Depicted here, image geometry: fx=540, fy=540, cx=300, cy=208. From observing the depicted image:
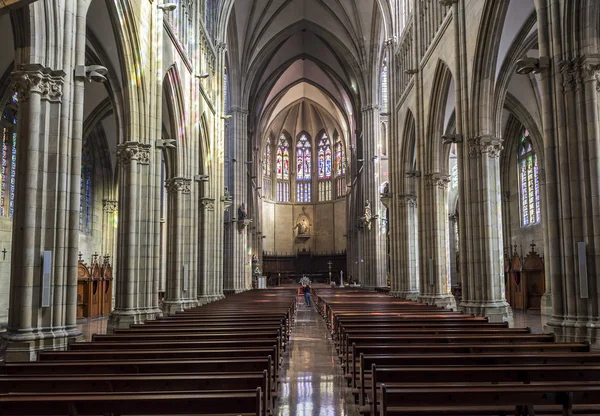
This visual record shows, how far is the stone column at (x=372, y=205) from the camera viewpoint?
41.3 meters

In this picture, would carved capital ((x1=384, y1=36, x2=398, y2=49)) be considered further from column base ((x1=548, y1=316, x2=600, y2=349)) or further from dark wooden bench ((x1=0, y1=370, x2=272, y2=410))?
dark wooden bench ((x1=0, y1=370, x2=272, y2=410))

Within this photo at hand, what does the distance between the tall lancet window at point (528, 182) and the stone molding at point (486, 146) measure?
14.1m

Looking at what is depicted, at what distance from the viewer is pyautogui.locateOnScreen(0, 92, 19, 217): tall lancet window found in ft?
69.3

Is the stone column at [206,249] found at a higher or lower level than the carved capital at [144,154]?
lower

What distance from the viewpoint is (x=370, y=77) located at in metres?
42.9

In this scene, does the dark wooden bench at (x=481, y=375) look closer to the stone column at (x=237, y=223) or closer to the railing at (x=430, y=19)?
the railing at (x=430, y=19)

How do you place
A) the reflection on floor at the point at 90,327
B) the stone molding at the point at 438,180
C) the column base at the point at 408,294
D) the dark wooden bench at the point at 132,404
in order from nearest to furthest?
the dark wooden bench at the point at 132,404
the reflection on floor at the point at 90,327
the stone molding at the point at 438,180
the column base at the point at 408,294

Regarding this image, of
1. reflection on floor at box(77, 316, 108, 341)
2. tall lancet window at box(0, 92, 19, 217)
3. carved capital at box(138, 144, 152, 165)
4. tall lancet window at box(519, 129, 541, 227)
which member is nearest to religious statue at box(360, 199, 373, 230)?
tall lancet window at box(519, 129, 541, 227)

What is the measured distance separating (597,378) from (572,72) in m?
7.45

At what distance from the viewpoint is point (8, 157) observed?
21672 mm

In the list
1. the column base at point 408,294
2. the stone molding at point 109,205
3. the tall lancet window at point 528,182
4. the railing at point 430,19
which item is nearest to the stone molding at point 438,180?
the railing at point 430,19

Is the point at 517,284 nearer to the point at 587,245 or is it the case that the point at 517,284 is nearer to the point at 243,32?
the point at 587,245

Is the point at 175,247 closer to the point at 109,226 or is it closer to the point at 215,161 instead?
the point at 215,161

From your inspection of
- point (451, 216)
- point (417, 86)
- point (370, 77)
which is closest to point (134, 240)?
point (417, 86)
